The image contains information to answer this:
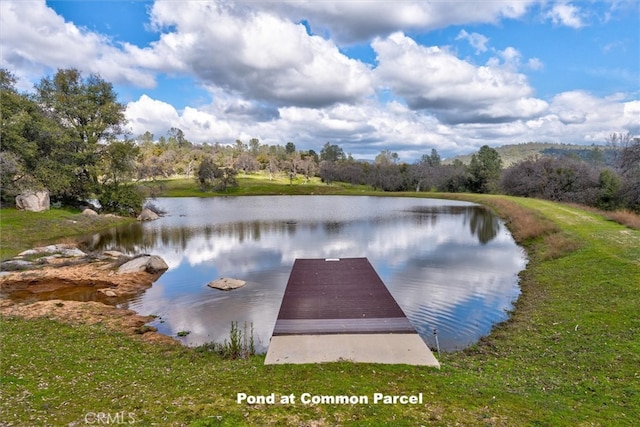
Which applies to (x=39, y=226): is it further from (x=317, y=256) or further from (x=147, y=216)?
(x=317, y=256)

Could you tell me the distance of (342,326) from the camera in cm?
1296

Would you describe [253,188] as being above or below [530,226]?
above

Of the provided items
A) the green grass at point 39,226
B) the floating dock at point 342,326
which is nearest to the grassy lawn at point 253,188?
the green grass at point 39,226

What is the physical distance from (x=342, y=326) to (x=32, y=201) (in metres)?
39.2

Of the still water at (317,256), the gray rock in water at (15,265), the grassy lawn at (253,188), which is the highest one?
the grassy lawn at (253,188)

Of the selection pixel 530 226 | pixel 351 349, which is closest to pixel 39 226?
pixel 351 349

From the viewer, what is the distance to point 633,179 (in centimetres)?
4231

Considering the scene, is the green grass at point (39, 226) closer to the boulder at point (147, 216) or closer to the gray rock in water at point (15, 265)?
the gray rock in water at point (15, 265)

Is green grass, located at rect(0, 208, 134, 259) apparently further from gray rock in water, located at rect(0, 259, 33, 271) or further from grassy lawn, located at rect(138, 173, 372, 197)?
grassy lawn, located at rect(138, 173, 372, 197)

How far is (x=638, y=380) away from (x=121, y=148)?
5271cm

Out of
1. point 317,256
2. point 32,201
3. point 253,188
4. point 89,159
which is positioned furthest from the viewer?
point 253,188

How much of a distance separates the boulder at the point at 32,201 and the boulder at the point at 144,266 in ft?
72.2

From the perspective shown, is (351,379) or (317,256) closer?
(351,379)

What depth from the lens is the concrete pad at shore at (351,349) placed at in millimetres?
10258
